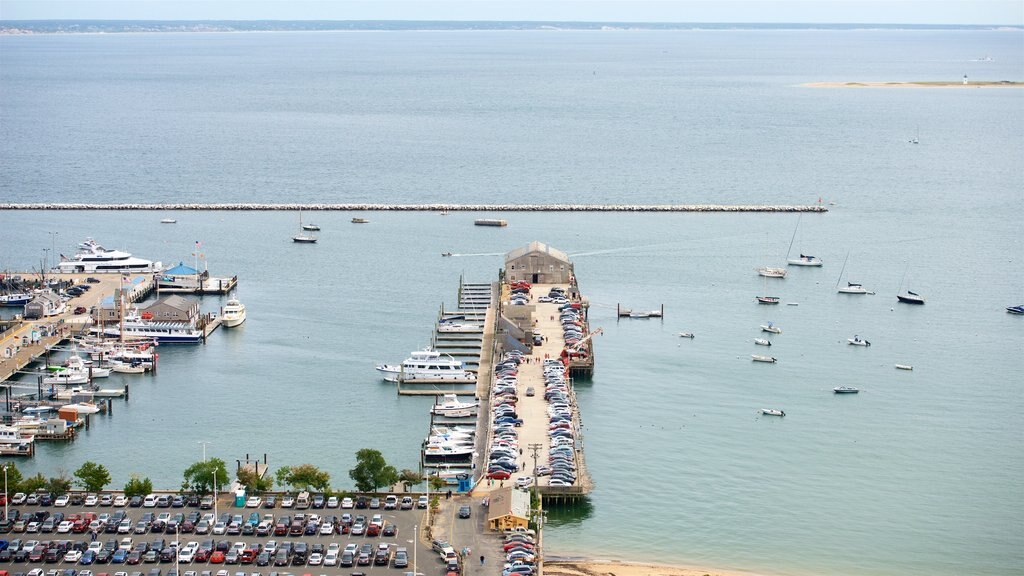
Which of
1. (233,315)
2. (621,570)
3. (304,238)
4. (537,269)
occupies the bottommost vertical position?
(621,570)

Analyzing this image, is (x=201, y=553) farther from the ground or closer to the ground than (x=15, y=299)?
closer to the ground

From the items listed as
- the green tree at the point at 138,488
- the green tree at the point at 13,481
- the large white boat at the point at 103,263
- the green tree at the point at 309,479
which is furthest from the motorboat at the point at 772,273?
the green tree at the point at 13,481

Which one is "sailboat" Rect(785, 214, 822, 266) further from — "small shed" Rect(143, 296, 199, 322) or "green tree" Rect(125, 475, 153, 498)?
"green tree" Rect(125, 475, 153, 498)

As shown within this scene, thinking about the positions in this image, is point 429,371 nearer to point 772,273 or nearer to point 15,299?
point 15,299

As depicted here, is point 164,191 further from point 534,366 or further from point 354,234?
point 534,366

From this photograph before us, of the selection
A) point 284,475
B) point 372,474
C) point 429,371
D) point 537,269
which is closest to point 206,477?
point 284,475

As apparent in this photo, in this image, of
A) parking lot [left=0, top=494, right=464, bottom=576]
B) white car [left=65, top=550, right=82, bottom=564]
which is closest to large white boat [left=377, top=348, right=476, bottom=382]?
parking lot [left=0, top=494, right=464, bottom=576]

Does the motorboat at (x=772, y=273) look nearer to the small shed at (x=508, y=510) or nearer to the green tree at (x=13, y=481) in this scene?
the small shed at (x=508, y=510)
